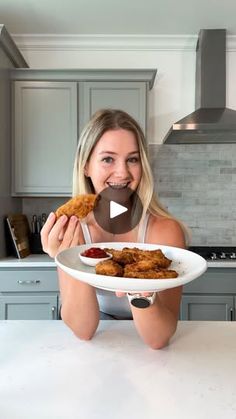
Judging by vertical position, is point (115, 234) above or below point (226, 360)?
above

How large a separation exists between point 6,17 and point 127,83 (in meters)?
0.96

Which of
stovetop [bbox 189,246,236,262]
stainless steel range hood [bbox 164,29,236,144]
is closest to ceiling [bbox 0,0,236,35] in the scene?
stainless steel range hood [bbox 164,29,236,144]

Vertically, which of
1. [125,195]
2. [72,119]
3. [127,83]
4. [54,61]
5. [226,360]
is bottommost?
[226,360]

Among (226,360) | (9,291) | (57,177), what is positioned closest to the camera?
(226,360)

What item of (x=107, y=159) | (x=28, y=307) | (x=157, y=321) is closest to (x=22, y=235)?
(x=28, y=307)

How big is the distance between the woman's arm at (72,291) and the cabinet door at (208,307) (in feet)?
5.06

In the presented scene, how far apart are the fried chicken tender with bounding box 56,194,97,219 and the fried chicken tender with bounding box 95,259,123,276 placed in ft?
0.70

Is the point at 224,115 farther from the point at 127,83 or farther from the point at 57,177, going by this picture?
the point at 57,177

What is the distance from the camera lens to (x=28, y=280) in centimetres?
237

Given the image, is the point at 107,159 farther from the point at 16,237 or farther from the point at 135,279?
the point at 16,237

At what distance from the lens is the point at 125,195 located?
3.26ft

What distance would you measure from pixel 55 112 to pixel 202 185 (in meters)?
1.25

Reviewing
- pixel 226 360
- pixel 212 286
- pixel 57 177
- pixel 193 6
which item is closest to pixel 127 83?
pixel 193 6

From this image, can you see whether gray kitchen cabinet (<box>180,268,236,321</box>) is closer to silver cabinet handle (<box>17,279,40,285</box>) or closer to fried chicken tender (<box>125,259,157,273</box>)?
silver cabinet handle (<box>17,279,40,285</box>)
